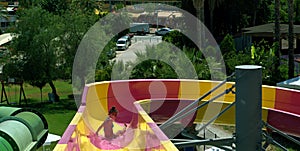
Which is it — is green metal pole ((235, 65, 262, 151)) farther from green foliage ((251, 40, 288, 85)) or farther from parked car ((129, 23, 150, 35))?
parked car ((129, 23, 150, 35))

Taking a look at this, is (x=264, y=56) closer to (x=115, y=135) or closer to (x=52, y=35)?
(x=52, y=35)

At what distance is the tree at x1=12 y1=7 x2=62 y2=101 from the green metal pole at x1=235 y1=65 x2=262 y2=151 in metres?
21.3

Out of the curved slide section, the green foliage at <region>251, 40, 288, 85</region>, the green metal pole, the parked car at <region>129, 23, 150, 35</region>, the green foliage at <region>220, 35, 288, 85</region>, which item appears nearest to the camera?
the green metal pole

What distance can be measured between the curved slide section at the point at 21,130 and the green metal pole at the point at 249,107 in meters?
6.63

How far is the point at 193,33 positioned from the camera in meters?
38.8

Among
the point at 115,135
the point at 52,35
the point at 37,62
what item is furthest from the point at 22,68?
the point at 115,135

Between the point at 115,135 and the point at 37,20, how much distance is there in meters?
17.2

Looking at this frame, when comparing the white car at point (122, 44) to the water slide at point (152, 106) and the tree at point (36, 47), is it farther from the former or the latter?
the water slide at point (152, 106)

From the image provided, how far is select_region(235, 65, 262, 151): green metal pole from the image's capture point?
15.9 feet

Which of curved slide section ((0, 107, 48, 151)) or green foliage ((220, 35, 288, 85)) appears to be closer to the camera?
curved slide section ((0, 107, 48, 151))

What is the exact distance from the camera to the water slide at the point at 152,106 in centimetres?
962

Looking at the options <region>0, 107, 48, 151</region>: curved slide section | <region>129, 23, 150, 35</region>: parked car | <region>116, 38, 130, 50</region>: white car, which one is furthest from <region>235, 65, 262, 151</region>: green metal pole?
<region>129, 23, 150, 35</region>: parked car

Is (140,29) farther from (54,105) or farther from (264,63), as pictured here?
(264,63)

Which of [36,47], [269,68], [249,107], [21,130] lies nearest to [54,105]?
[36,47]
